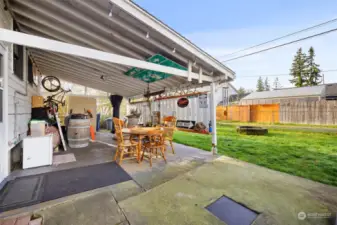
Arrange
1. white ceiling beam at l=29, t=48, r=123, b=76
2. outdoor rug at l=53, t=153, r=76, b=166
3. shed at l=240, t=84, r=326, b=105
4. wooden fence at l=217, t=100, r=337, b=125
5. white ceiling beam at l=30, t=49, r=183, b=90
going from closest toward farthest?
outdoor rug at l=53, t=153, r=76, b=166 < white ceiling beam at l=29, t=48, r=123, b=76 < white ceiling beam at l=30, t=49, r=183, b=90 < wooden fence at l=217, t=100, r=337, b=125 < shed at l=240, t=84, r=326, b=105

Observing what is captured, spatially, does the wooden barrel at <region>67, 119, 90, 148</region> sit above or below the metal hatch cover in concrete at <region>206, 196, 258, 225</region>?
above

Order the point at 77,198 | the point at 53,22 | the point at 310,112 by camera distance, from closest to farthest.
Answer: the point at 77,198 < the point at 53,22 < the point at 310,112

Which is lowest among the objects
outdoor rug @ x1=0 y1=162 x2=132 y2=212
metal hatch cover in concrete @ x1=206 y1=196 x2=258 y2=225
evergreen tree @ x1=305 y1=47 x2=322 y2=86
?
metal hatch cover in concrete @ x1=206 y1=196 x2=258 y2=225

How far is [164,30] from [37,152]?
3.55m

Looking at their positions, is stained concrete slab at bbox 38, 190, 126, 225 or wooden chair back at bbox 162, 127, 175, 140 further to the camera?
wooden chair back at bbox 162, 127, 175, 140

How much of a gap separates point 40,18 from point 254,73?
2283cm

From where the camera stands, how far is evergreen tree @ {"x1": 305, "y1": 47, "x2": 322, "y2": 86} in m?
20.2

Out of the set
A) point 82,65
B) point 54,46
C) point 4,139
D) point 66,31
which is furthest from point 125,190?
point 82,65

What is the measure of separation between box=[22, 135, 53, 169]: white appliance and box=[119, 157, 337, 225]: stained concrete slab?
2.39 metres

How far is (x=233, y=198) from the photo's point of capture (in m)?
2.02

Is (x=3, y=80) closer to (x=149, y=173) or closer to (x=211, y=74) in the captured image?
(x=149, y=173)

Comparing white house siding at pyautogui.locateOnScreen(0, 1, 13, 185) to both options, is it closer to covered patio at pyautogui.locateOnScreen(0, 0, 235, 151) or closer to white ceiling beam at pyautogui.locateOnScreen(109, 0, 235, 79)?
covered patio at pyautogui.locateOnScreen(0, 0, 235, 151)

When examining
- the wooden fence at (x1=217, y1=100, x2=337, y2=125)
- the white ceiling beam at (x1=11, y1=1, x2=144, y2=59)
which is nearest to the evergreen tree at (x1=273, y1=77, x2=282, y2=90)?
the wooden fence at (x1=217, y1=100, x2=337, y2=125)
